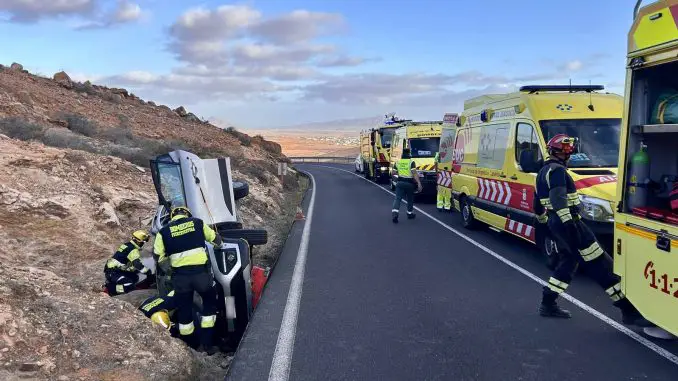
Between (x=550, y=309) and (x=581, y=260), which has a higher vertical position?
(x=581, y=260)

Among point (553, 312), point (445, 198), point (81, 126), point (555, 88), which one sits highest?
point (555, 88)

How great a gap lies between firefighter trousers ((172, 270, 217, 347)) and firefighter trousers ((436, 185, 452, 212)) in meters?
9.54

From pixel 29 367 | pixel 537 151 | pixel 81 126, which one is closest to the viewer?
pixel 29 367

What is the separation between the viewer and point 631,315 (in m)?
5.60

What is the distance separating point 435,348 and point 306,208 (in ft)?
43.3

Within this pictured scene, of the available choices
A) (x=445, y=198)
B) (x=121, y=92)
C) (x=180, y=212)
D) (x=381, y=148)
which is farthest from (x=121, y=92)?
(x=180, y=212)

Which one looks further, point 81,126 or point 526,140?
point 81,126

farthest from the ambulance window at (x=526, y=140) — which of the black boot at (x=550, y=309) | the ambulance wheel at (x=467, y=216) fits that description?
the black boot at (x=550, y=309)

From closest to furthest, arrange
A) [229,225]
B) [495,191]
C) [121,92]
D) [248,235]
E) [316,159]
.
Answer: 1. [248,235]
2. [229,225]
3. [495,191]
4. [121,92]
5. [316,159]

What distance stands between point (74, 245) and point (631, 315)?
7.25m

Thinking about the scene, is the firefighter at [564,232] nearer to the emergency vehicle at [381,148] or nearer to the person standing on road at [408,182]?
the person standing on road at [408,182]

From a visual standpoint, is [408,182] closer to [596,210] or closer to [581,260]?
[596,210]

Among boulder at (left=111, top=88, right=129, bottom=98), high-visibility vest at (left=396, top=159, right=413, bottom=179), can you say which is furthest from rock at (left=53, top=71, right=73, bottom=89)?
high-visibility vest at (left=396, top=159, right=413, bottom=179)

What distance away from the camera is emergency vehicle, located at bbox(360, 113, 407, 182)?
95.1ft
